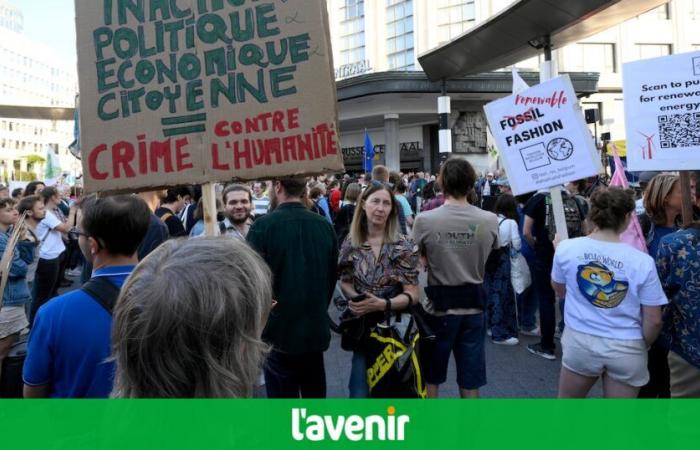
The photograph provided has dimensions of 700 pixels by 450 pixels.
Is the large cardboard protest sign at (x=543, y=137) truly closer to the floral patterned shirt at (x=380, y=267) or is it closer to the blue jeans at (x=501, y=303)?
the floral patterned shirt at (x=380, y=267)

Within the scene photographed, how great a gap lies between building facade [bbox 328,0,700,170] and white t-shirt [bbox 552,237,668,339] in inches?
1077

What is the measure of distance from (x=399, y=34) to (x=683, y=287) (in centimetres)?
3379

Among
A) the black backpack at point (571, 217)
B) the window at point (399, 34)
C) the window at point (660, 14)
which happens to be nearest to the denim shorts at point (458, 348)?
the black backpack at point (571, 217)

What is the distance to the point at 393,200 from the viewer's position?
11.6 ft

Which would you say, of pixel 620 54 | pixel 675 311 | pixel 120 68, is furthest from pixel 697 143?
pixel 620 54

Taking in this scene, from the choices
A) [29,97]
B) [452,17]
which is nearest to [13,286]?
[452,17]

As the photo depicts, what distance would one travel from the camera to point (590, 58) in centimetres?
3588

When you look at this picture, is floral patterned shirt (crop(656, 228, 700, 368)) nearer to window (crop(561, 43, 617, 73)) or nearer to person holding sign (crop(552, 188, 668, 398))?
person holding sign (crop(552, 188, 668, 398))

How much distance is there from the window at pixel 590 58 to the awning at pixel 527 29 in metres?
17.5

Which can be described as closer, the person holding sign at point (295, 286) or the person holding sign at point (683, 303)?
the person holding sign at point (683, 303)

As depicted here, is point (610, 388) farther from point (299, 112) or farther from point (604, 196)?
point (299, 112)

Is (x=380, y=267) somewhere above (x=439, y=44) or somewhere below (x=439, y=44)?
below

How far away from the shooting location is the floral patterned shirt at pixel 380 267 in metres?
3.34

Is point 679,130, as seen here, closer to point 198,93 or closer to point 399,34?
point 198,93
